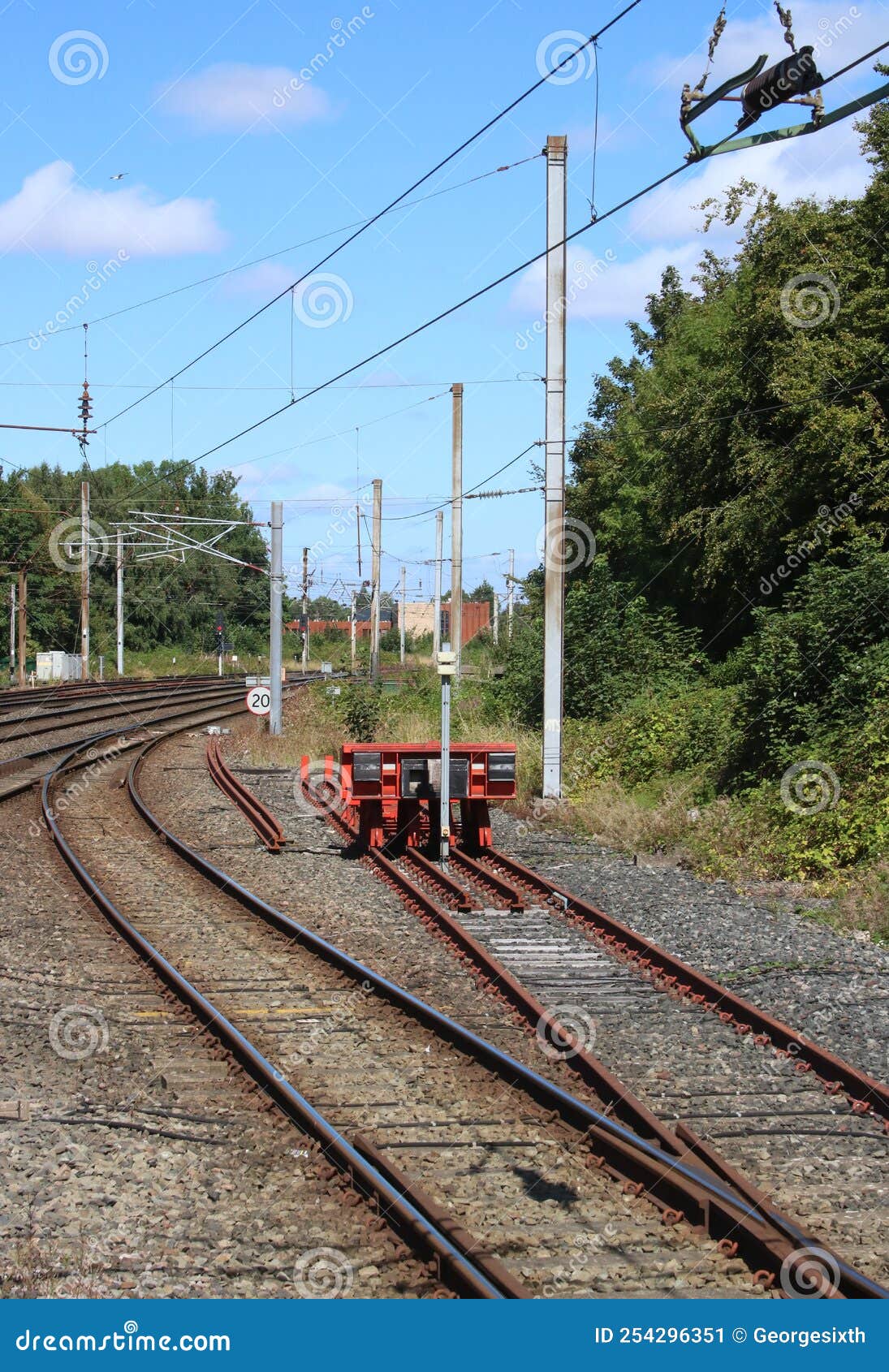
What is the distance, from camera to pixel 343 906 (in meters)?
13.0

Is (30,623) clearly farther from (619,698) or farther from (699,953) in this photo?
(699,953)

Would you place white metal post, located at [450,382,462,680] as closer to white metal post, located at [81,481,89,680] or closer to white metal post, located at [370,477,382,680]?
white metal post, located at [370,477,382,680]

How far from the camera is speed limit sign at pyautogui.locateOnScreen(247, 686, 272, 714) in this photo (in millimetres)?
29219

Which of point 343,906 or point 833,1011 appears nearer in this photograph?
point 833,1011

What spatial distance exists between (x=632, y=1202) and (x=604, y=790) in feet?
44.3

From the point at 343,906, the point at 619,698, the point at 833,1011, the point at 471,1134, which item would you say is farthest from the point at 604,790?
the point at 471,1134

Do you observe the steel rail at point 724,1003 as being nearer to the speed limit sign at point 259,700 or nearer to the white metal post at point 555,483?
the white metal post at point 555,483

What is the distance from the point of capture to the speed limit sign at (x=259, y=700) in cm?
2922

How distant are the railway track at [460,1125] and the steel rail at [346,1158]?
1.1 inches
